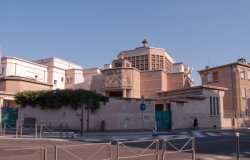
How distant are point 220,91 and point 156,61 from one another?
30.0 m

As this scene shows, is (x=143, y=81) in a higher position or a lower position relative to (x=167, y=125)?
higher

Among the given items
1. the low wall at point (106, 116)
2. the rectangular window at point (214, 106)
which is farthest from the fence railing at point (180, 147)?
the rectangular window at point (214, 106)

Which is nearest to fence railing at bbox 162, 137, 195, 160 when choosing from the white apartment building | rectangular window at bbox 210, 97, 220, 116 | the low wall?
the low wall

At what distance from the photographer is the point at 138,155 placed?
1161 centimetres

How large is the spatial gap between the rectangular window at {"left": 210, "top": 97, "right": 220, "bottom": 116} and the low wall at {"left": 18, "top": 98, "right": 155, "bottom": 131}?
12.1 metres

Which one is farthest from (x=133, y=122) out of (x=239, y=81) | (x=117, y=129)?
(x=239, y=81)

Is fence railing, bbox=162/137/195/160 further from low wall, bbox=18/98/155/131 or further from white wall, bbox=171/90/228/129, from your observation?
white wall, bbox=171/90/228/129

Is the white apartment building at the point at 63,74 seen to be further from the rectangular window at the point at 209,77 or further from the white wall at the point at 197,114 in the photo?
the white wall at the point at 197,114

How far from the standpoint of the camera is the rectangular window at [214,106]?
138ft

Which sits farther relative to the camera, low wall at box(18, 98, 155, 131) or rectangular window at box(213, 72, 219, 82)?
rectangular window at box(213, 72, 219, 82)

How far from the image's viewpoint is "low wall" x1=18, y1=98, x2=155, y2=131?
31391mm

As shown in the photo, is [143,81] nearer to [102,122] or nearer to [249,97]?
[249,97]

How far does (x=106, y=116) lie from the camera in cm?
3189

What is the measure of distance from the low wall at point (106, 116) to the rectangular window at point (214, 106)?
39.7 feet
